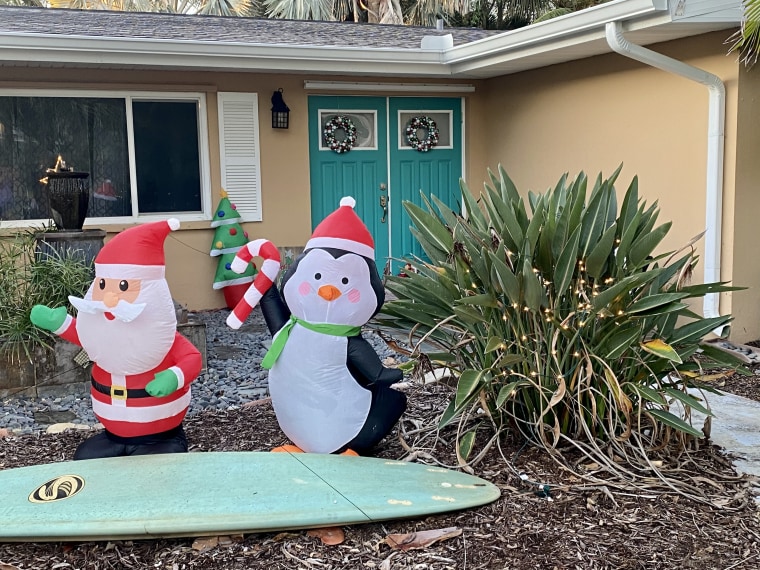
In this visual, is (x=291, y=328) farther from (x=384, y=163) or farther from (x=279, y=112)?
(x=384, y=163)

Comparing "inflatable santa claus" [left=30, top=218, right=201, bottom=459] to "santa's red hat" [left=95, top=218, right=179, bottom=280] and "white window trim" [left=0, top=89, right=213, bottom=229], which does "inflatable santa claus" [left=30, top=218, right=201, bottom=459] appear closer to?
"santa's red hat" [left=95, top=218, right=179, bottom=280]

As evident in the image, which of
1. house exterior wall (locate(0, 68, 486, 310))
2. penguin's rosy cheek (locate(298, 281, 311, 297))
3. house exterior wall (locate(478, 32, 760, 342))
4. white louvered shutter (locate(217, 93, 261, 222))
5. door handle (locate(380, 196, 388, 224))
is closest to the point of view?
penguin's rosy cheek (locate(298, 281, 311, 297))

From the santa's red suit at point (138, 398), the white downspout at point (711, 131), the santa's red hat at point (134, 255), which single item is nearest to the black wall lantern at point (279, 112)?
the white downspout at point (711, 131)

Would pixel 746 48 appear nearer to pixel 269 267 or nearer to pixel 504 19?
pixel 269 267

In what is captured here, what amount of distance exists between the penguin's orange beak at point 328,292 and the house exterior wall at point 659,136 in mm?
3665

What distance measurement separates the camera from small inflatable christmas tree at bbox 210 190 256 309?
8297 mm

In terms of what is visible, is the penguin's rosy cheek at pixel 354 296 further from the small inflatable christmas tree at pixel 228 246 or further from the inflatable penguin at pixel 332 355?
the small inflatable christmas tree at pixel 228 246

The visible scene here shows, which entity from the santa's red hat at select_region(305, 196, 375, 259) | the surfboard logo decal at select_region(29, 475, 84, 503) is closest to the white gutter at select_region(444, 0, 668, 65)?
the santa's red hat at select_region(305, 196, 375, 259)

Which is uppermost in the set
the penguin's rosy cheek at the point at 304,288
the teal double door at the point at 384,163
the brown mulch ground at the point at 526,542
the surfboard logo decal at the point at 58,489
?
the teal double door at the point at 384,163

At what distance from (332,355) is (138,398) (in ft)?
2.94

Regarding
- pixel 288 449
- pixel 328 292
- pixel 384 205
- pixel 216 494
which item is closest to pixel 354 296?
pixel 328 292

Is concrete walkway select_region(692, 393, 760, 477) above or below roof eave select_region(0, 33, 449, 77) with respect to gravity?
below

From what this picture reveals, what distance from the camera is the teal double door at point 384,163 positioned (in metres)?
8.96

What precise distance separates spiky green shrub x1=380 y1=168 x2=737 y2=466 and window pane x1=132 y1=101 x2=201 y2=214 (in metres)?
5.34
